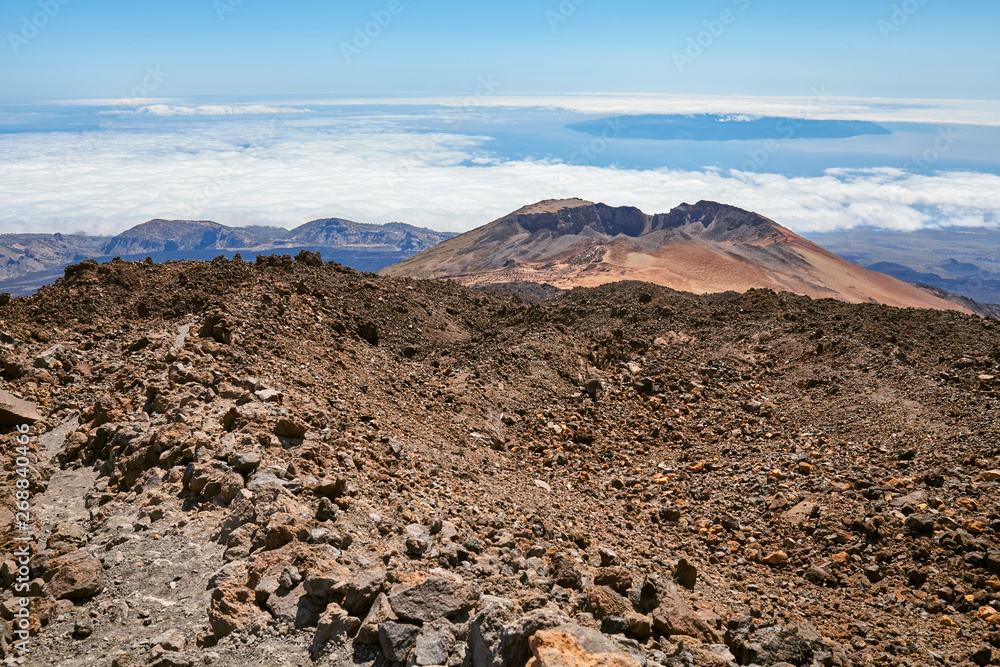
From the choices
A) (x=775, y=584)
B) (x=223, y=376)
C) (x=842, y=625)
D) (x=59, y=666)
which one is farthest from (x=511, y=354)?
(x=59, y=666)

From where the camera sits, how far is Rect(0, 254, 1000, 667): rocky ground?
535 cm

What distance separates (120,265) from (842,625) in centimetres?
1660

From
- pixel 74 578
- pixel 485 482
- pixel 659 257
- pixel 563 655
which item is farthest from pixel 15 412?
pixel 659 257

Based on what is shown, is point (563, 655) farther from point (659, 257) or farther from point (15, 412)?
point (659, 257)

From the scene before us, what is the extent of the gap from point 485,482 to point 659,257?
5959 cm

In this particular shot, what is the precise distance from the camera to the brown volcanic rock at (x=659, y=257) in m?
58.4

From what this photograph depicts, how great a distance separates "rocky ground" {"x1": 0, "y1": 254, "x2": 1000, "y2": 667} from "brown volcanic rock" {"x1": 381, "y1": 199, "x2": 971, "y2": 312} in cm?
3915

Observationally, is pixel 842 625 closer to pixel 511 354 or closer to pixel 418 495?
pixel 418 495

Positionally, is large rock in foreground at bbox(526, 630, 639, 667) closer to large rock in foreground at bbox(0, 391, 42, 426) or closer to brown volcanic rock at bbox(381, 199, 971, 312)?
large rock in foreground at bbox(0, 391, 42, 426)

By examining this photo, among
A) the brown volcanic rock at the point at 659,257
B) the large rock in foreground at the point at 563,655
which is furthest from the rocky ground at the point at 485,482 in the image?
the brown volcanic rock at the point at 659,257

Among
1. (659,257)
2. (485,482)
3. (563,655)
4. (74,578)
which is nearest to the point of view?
(563,655)

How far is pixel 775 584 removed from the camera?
7.38m

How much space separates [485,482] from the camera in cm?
919

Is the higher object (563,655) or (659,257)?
(563,655)
